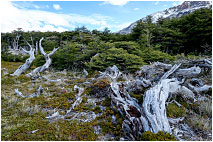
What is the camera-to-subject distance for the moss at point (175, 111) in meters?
4.48

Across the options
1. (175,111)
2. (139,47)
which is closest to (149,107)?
(175,111)

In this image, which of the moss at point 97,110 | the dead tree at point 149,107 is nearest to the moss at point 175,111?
the dead tree at point 149,107

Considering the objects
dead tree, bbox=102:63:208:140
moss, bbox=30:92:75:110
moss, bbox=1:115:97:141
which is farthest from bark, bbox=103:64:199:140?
moss, bbox=30:92:75:110

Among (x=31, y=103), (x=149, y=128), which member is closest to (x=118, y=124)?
(x=149, y=128)

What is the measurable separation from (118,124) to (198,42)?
2261 cm

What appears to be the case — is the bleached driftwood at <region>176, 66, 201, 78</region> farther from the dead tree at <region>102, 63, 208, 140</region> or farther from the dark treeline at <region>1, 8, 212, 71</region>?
the dark treeline at <region>1, 8, 212, 71</region>

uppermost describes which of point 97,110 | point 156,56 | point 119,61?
point 156,56

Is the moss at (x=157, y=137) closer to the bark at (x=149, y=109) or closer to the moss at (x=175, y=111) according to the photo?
the bark at (x=149, y=109)

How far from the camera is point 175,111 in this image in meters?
4.64

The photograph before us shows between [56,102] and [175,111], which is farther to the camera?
[56,102]

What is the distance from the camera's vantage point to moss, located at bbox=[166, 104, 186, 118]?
4484 millimetres

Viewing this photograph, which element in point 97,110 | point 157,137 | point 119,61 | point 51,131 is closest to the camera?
point 157,137

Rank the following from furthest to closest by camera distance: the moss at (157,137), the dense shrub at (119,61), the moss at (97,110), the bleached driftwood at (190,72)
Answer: the dense shrub at (119,61)
the bleached driftwood at (190,72)
the moss at (97,110)
the moss at (157,137)

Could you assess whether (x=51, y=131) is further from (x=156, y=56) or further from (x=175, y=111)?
(x=156, y=56)
